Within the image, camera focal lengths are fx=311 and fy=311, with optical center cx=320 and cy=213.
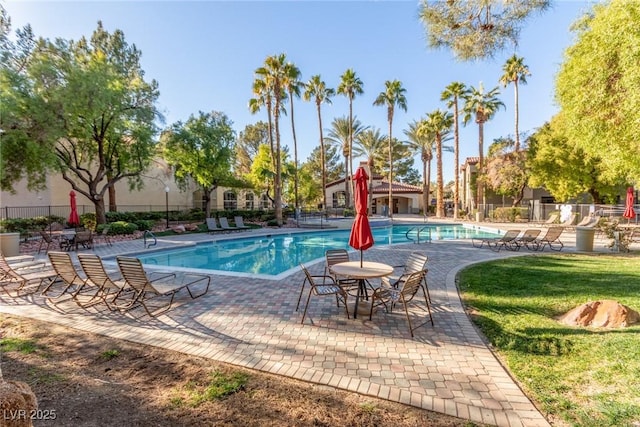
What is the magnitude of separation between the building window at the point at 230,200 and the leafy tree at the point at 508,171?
84.4 feet

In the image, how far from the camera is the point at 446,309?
551 centimetres

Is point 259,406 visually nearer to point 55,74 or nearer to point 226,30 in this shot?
point 226,30

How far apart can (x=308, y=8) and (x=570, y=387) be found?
13474 mm

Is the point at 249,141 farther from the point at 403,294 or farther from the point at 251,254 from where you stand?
the point at 403,294

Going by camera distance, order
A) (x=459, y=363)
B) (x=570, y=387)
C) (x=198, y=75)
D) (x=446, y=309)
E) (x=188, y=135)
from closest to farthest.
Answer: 1. (x=570, y=387)
2. (x=459, y=363)
3. (x=446, y=309)
4. (x=198, y=75)
5. (x=188, y=135)

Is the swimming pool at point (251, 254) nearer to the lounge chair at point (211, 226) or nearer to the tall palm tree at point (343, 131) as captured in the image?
the lounge chair at point (211, 226)

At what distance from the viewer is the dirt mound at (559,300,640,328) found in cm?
465

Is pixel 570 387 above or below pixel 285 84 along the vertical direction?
below

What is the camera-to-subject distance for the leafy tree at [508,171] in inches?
1022

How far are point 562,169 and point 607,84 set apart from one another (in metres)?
20.8

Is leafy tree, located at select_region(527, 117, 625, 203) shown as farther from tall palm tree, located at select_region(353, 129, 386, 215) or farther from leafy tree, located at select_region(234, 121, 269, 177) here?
leafy tree, located at select_region(234, 121, 269, 177)

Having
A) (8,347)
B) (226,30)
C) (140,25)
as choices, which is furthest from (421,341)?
(140,25)

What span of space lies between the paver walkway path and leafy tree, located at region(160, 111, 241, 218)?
17.0m

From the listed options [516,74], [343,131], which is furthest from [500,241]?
[343,131]
